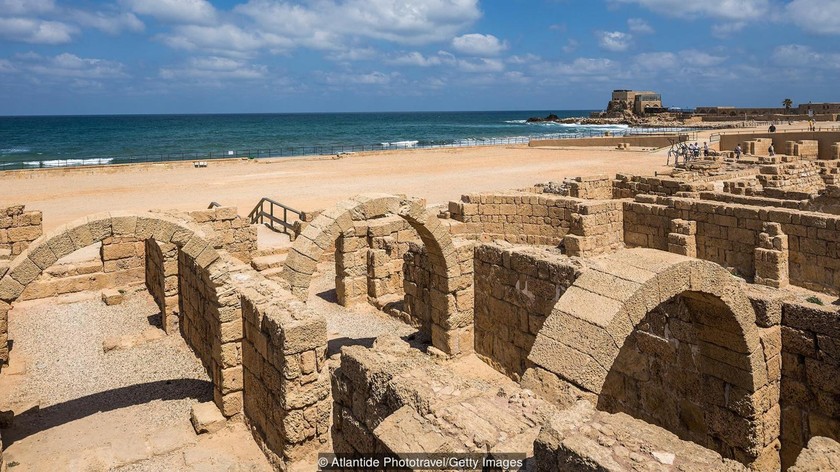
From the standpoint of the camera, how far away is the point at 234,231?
53.5 ft

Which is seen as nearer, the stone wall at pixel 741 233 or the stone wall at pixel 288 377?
the stone wall at pixel 288 377

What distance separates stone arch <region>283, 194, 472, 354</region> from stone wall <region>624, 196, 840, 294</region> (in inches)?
262

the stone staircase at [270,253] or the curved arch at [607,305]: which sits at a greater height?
the curved arch at [607,305]

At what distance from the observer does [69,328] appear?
12.8 m

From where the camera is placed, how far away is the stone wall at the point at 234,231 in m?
15.7

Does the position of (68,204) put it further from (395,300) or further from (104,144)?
(104,144)

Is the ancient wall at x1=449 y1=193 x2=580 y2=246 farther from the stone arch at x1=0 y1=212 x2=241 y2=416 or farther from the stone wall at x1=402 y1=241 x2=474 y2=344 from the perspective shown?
the stone arch at x1=0 y1=212 x2=241 y2=416

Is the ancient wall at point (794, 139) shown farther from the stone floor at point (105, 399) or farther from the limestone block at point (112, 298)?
the limestone block at point (112, 298)

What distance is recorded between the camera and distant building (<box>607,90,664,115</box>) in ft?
364

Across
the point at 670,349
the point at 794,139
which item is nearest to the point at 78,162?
the point at 794,139

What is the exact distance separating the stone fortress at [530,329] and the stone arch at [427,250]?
0.12 ft

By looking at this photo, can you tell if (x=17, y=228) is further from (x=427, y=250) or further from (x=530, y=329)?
(x=530, y=329)

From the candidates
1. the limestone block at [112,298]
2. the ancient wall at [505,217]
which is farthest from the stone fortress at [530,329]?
the ancient wall at [505,217]

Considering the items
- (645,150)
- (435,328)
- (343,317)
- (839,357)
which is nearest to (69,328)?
(343,317)
